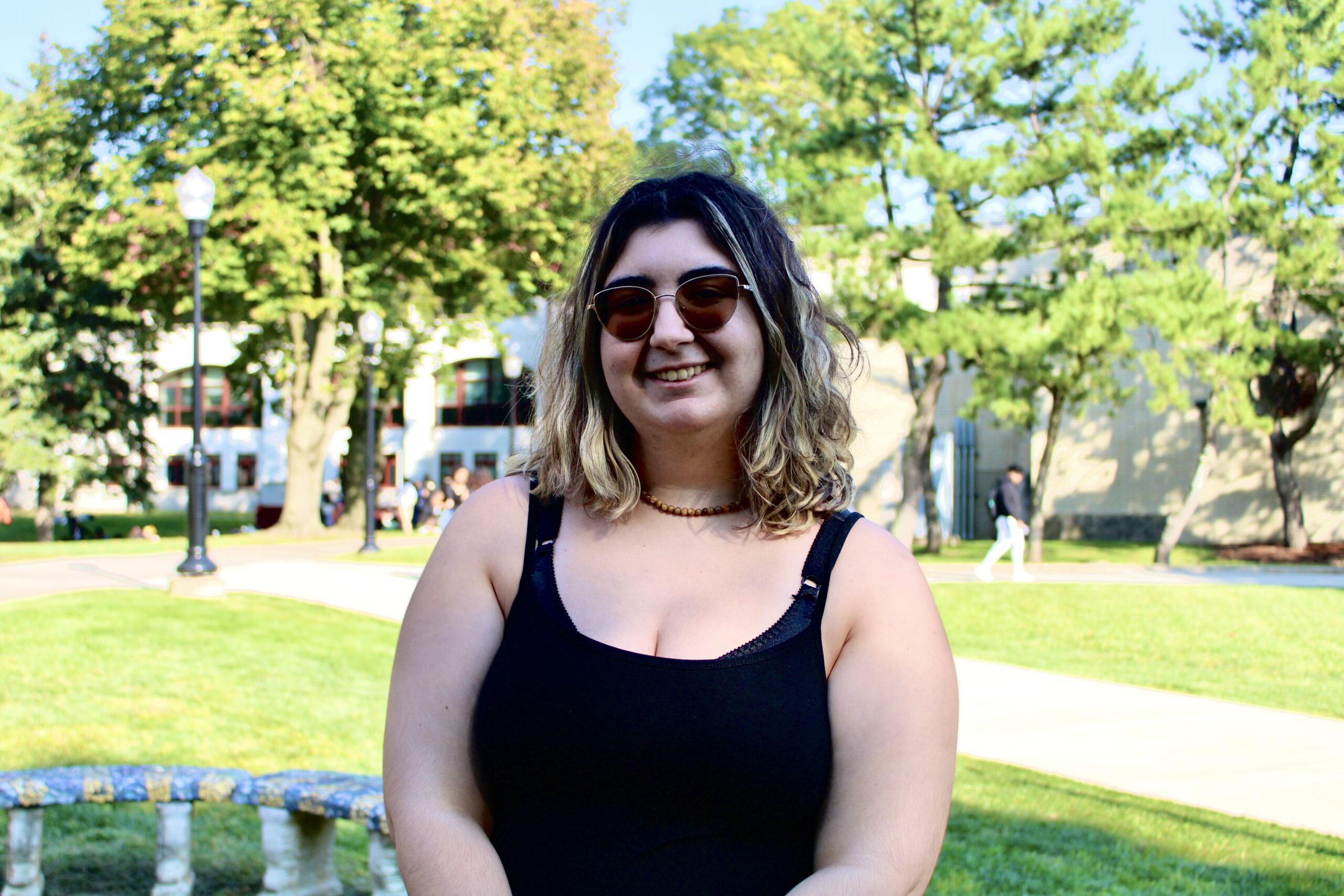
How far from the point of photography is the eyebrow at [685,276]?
1978 mm

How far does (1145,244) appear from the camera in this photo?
21391 mm

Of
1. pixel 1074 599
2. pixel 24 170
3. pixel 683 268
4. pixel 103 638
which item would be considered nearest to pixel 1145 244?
pixel 1074 599

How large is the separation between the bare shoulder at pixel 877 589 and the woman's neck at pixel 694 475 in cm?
24

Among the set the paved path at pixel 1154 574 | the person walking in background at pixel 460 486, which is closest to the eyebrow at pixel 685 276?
the paved path at pixel 1154 574

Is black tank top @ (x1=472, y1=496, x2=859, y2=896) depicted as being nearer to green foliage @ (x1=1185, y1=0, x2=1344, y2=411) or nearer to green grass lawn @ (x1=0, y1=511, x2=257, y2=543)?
green foliage @ (x1=1185, y1=0, x2=1344, y2=411)

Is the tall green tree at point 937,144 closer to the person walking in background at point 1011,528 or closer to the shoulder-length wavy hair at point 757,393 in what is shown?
the person walking in background at point 1011,528

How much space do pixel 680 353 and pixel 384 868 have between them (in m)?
3.12

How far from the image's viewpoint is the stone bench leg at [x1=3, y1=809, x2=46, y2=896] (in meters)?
4.46

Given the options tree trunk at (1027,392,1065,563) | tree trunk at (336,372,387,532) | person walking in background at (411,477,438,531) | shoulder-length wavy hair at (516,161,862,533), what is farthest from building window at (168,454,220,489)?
shoulder-length wavy hair at (516,161,862,533)

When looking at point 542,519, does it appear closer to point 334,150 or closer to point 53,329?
point 334,150

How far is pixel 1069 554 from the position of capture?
2511 cm

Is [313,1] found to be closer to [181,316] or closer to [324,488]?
[181,316]

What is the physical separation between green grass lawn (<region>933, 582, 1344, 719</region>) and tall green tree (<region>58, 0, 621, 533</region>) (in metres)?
12.5

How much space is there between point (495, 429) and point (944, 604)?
33.9 metres
